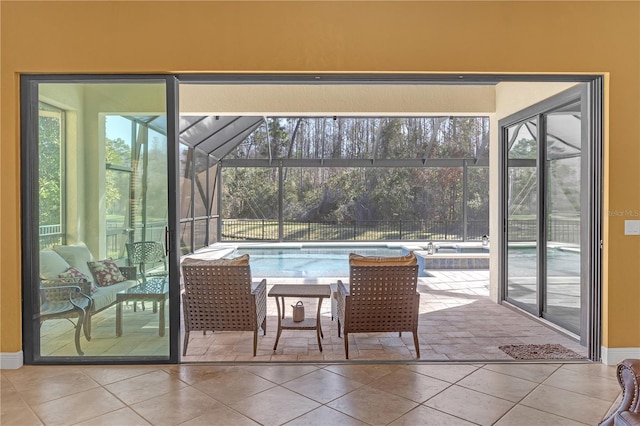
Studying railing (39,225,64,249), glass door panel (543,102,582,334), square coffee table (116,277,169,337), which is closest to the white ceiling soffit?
glass door panel (543,102,582,334)

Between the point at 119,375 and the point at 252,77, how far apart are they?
104 inches

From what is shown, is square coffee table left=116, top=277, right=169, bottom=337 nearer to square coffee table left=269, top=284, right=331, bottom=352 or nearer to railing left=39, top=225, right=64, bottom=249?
railing left=39, top=225, right=64, bottom=249

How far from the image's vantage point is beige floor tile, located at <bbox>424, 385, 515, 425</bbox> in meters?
2.64

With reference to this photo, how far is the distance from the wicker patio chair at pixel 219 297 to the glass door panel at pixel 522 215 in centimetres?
349

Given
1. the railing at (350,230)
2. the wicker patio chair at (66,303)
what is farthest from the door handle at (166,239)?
the railing at (350,230)

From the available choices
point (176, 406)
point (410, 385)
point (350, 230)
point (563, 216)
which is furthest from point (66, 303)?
point (350, 230)

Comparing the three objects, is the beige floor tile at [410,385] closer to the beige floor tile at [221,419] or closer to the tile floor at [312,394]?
the tile floor at [312,394]

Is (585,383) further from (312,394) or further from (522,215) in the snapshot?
(522,215)

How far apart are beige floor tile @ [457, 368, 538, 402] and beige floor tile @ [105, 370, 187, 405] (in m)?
2.16

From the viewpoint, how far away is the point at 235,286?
370cm

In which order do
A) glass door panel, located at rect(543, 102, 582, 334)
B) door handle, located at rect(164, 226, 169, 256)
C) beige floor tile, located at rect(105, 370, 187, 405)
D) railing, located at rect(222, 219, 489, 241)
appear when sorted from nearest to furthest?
beige floor tile, located at rect(105, 370, 187, 405) < door handle, located at rect(164, 226, 169, 256) < glass door panel, located at rect(543, 102, 582, 334) < railing, located at rect(222, 219, 489, 241)

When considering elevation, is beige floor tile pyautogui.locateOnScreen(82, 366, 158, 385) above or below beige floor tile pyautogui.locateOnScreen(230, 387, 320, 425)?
above

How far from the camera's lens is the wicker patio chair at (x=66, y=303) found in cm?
354

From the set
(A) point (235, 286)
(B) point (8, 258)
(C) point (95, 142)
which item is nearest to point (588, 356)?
(A) point (235, 286)
